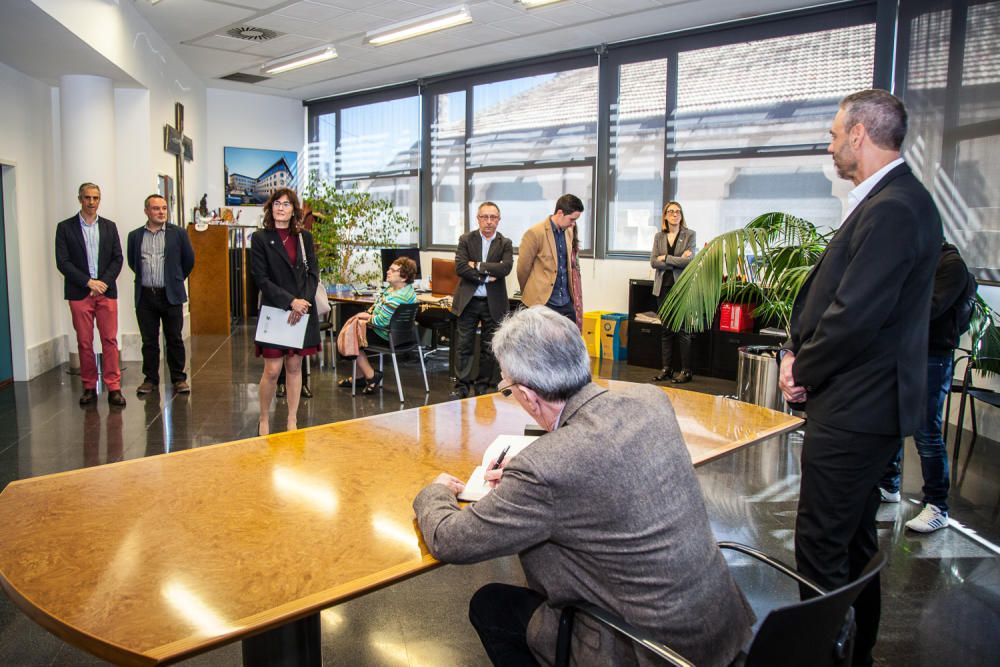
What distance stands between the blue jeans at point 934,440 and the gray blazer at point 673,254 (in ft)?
12.0

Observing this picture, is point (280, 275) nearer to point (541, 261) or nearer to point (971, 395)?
point (541, 261)

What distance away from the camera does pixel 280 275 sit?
15.0 feet

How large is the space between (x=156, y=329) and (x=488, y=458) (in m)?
4.94

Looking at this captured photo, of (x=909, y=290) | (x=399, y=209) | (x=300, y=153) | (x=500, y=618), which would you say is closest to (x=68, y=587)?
(x=500, y=618)

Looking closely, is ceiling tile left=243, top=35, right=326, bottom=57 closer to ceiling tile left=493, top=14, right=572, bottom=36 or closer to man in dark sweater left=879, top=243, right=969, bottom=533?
ceiling tile left=493, top=14, right=572, bottom=36

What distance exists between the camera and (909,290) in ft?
6.62

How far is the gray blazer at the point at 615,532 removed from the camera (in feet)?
4.77

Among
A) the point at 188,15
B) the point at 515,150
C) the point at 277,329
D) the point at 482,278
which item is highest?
the point at 188,15

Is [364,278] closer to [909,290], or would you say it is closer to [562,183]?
[562,183]

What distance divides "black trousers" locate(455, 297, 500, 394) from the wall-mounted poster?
21.8 feet

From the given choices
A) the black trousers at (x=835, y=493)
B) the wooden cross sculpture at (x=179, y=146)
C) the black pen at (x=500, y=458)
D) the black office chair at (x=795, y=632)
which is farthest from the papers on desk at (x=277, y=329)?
the wooden cross sculpture at (x=179, y=146)

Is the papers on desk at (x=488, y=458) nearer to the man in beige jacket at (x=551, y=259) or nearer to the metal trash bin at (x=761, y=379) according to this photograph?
the metal trash bin at (x=761, y=379)

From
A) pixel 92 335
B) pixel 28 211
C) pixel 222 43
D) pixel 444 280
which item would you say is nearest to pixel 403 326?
pixel 444 280

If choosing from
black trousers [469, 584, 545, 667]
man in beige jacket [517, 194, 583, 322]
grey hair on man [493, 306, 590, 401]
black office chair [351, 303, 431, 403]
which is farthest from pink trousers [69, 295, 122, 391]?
grey hair on man [493, 306, 590, 401]
